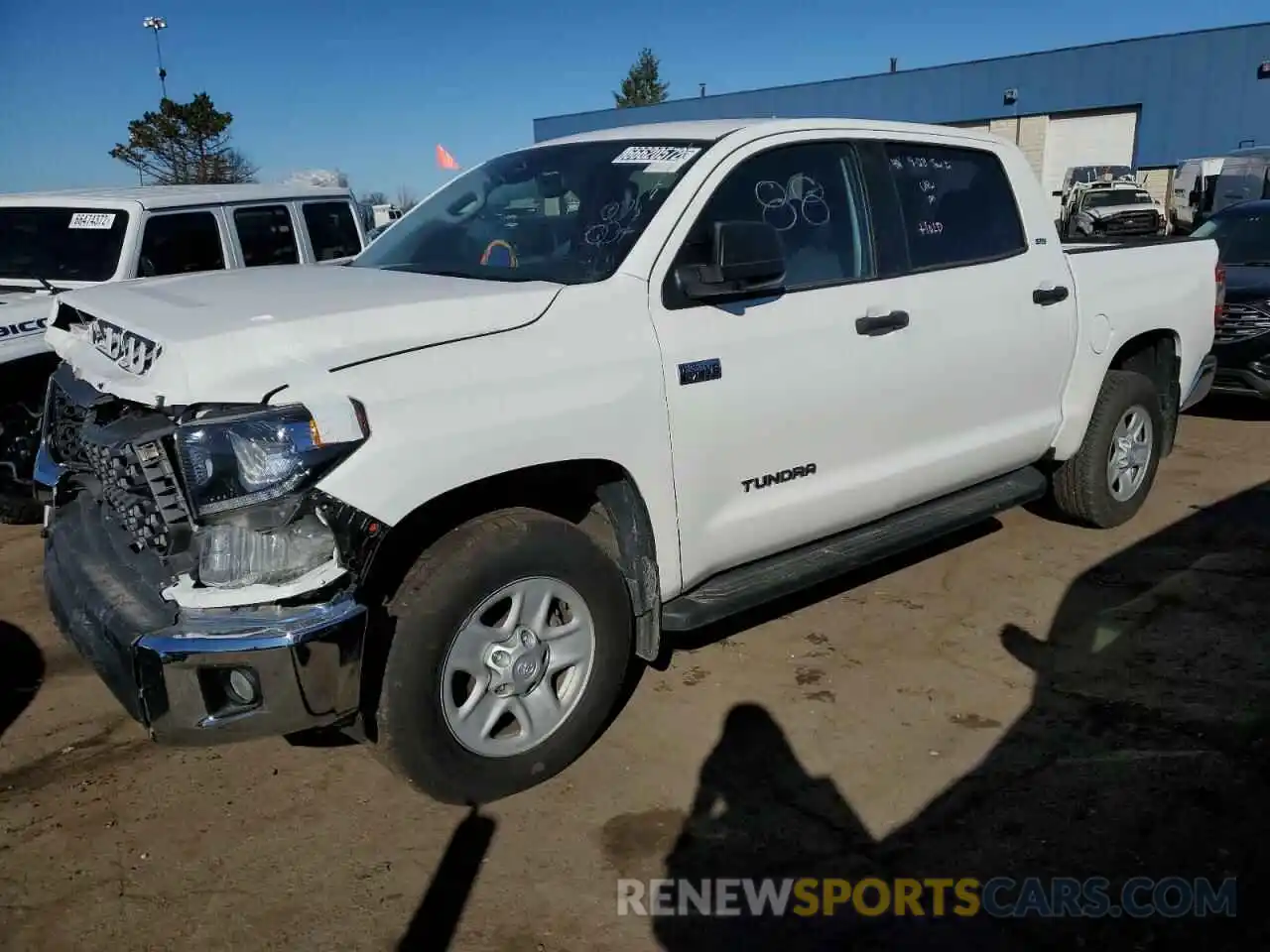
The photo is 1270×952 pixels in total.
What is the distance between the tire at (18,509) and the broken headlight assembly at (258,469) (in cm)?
391

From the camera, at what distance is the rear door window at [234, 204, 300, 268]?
6945mm

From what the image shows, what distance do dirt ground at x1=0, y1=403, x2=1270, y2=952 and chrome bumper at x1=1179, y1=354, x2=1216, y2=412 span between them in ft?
5.32

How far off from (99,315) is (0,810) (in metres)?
1.53

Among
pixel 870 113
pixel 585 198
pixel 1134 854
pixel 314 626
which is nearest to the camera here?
pixel 314 626

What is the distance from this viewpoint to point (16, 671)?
4.09 meters

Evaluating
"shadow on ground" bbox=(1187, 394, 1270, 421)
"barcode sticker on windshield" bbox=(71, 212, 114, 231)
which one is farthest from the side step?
"barcode sticker on windshield" bbox=(71, 212, 114, 231)

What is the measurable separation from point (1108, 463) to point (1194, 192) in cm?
2159

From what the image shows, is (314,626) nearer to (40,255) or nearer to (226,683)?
(226,683)

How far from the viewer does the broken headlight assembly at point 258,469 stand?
8.24 ft

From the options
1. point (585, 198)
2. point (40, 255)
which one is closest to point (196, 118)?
point (40, 255)

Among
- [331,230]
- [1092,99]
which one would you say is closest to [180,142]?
[331,230]

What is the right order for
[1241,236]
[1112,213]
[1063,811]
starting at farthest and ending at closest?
[1112,213]
[1241,236]
[1063,811]

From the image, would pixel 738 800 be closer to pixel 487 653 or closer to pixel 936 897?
pixel 936 897

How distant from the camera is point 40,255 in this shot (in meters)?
6.42
